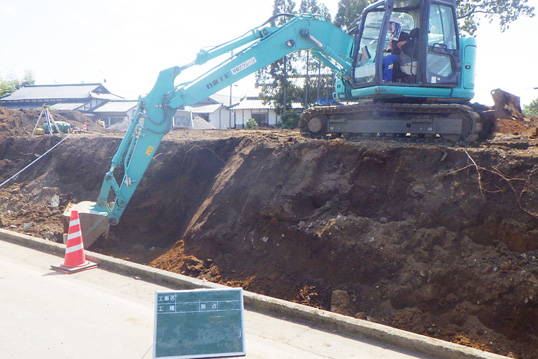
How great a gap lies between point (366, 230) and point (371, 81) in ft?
11.0

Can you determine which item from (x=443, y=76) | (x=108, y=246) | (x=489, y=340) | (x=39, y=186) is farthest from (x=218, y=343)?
(x=39, y=186)

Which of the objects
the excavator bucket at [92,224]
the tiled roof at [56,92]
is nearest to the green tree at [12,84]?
the tiled roof at [56,92]

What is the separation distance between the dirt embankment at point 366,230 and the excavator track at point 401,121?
2.35ft

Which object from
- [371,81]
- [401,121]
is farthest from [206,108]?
[401,121]

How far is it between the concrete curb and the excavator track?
4.37 meters

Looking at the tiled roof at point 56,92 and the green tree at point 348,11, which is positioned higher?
the green tree at point 348,11

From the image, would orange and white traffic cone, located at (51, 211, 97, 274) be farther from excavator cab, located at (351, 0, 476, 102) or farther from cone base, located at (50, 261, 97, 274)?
excavator cab, located at (351, 0, 476, 102)

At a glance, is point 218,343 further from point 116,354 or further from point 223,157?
point 223,157

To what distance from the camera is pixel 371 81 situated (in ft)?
27.7

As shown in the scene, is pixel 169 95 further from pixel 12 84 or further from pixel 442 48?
pixel 12 84

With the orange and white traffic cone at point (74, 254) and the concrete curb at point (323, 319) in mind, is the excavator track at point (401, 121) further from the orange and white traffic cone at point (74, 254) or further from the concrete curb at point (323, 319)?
the orange and white traffic cone at point (74, 254)

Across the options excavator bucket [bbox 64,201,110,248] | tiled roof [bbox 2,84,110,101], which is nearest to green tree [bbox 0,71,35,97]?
tiled roof [bbox 2,84,110,101]

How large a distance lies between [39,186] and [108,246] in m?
4.96

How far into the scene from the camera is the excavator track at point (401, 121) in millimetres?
7809
